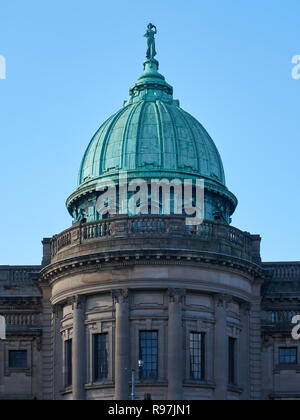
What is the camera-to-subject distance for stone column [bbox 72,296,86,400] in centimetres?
5150

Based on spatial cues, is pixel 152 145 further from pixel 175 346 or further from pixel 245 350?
pixel 175 346

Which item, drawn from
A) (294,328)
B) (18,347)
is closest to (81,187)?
(18,347)

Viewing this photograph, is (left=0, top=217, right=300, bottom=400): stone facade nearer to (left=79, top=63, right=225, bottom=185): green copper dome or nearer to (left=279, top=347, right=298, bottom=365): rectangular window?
(left=279, top=347, right=298, bottom=365): rectangular window

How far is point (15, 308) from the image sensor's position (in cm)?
5684

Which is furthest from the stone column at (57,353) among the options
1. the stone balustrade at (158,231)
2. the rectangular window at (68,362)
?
the stone balustrade at (158,231)

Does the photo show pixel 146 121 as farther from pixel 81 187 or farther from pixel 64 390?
pixel 64 390

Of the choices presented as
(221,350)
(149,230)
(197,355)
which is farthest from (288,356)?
(149,230)

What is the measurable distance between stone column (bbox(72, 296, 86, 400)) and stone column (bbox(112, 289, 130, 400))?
210 cm

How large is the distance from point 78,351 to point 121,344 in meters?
2.66

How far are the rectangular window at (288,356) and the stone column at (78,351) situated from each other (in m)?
11.3

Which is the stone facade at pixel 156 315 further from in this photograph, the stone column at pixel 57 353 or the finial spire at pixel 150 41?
the finial spire at pixel 150 41

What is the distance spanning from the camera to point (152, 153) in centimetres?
5797

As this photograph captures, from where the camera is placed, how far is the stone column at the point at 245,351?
53.4 meters

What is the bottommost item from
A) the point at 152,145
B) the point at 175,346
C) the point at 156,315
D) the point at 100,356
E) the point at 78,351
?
the point at 100,356
